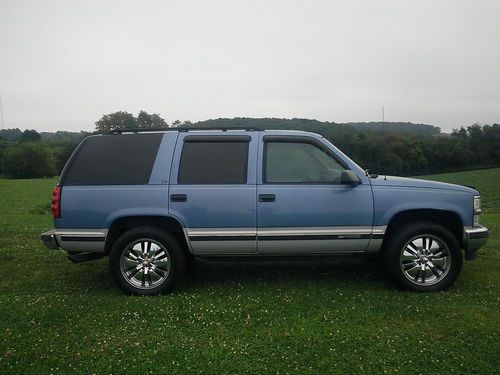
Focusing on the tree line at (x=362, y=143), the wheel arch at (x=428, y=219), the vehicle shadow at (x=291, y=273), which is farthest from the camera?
the tree line at (x=362, y=143)

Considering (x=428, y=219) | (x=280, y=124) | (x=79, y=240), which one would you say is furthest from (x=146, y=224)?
(x=280, y=124)

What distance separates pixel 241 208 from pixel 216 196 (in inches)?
12.7

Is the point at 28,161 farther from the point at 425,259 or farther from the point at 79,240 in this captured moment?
the point at 425,259

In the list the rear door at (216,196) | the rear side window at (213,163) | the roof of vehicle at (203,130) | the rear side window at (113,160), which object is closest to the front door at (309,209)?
the rear door at (216,196)

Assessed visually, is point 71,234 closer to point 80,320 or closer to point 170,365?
point 80,320

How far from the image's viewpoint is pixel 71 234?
459 centimetres

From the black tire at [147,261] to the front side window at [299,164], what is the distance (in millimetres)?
1400

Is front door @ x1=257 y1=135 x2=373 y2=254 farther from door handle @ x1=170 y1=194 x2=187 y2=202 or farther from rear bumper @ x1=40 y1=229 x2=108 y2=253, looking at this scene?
rear bumper @ x1=40 y1=229 x2=108 y2=253

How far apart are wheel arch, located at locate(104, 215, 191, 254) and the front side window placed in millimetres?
1211

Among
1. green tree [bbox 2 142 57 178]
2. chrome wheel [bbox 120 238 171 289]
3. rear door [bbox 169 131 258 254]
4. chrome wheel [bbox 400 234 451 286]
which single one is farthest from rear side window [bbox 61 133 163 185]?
green tree [bbox 2 142 57 178]

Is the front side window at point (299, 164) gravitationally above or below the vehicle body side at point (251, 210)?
above

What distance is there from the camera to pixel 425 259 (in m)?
4.67

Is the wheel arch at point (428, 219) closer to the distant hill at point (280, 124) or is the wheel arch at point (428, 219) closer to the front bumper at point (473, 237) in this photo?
the front bumper at point (473, 237)

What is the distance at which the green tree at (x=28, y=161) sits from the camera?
6259 centimetres
